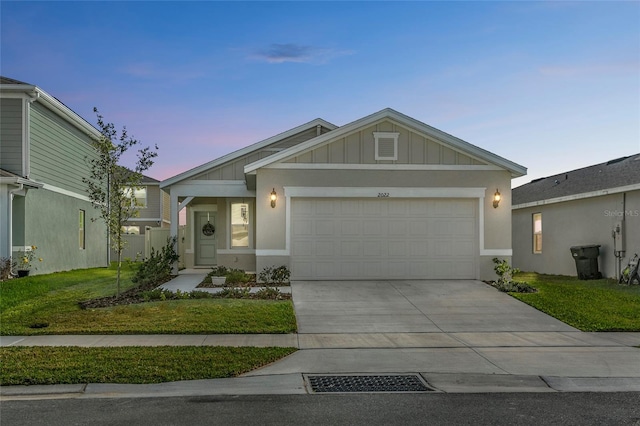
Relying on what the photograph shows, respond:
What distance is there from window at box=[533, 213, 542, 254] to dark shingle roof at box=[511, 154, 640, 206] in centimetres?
74

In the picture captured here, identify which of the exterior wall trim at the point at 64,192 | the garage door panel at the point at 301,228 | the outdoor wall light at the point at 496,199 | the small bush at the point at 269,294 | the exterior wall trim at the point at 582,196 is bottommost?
the small bush at the point at 269,294

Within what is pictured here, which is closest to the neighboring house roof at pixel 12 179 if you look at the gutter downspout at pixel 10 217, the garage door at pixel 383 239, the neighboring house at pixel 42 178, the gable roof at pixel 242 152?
the neighboring house at pixel 42 178

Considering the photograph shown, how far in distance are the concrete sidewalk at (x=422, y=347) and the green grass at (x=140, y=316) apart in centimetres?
34

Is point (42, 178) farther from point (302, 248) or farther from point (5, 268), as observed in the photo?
point (302, 248)

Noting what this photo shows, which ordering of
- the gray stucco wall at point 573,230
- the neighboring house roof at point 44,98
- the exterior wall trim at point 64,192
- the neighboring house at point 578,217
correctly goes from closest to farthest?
1. the gray stucco wall at point 573,230
2. the neighboring house at point 578,217
3. the neighboring house roof at point 44,98
4. the exterior wall trim at point 64,192

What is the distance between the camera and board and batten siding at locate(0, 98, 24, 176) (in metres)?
16.4

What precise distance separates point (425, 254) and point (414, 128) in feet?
11.4

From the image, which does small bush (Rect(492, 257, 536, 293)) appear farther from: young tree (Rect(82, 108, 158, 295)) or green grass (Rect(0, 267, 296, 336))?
young tree (Rect(82, 108, 158, 295))

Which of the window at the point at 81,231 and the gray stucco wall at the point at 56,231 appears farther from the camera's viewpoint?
the window at the point at 81,231

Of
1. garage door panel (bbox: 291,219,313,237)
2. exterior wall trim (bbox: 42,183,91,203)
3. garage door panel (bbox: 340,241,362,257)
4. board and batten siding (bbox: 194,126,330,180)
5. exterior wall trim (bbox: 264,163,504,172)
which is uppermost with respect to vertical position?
board and batten siding (bbox: 194,126,330,180)

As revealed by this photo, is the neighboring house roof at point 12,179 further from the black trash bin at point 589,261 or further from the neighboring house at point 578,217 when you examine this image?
the neighboring house at point 578,217

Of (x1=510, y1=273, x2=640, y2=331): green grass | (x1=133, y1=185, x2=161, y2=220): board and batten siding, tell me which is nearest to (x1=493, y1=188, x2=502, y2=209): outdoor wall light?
(x1=510, y1=273, x2=640, y2=331): green grass

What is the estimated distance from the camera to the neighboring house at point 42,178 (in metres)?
16.1

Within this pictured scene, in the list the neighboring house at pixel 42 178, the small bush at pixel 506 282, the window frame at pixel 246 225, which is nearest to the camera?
the small bush at pixel 506 282
